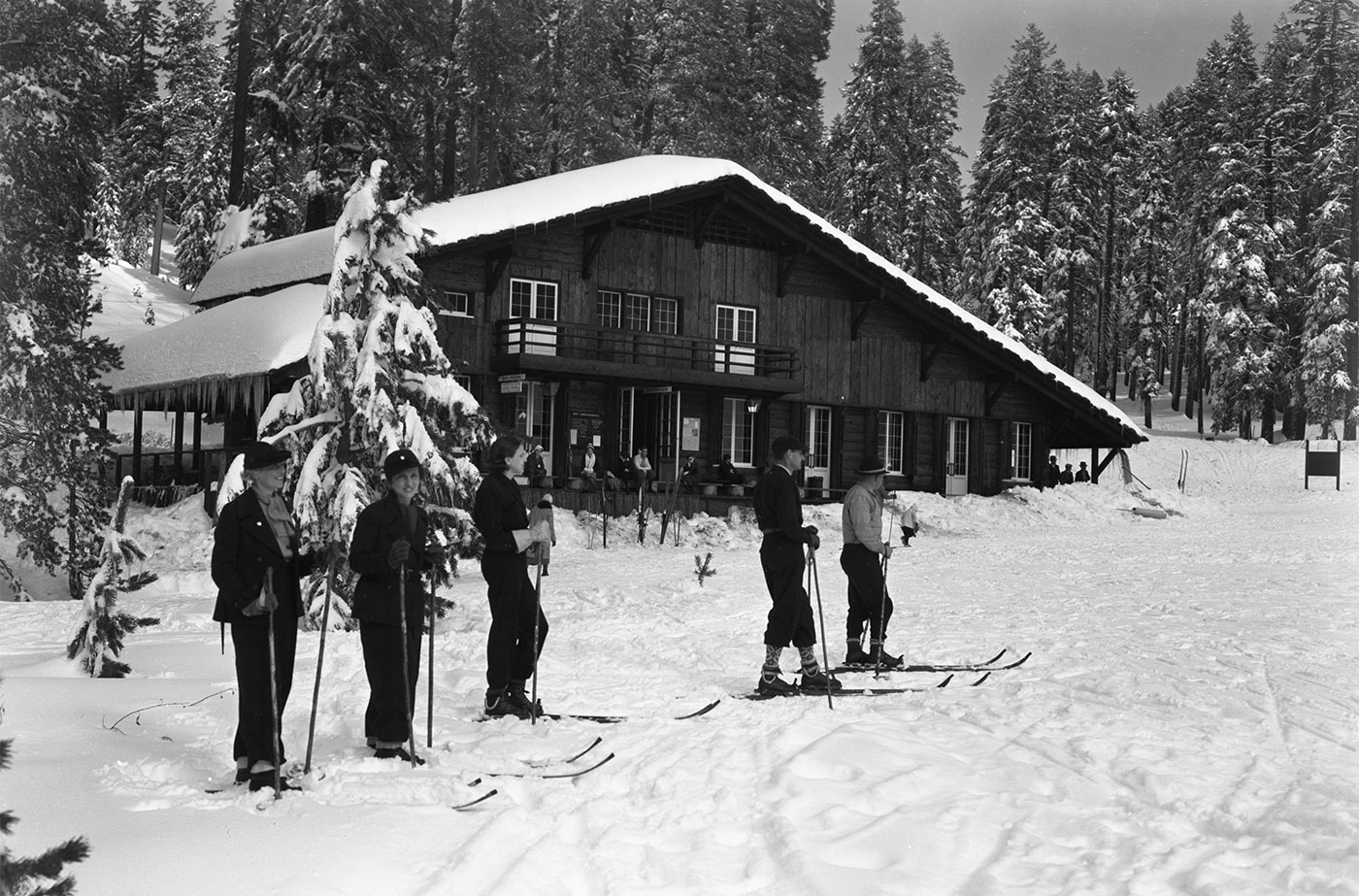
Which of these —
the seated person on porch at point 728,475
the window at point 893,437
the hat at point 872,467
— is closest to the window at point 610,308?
the seated person on porch at point 728,475

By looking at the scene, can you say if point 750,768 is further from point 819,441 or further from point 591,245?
point 819,441

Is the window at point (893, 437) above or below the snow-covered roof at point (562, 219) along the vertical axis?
below

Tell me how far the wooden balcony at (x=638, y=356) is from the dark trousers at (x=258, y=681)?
19.7 metres

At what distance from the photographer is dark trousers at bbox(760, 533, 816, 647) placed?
31.0 ft

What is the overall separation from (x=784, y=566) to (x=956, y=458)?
2640 centimetres

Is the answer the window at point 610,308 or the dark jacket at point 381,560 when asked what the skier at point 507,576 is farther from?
the window at point 610,308

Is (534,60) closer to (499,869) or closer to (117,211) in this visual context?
(117,211)

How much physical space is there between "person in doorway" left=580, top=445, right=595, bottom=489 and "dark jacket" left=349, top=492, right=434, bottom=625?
1933cm

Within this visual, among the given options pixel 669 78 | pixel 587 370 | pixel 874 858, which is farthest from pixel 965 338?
pixel 874 858

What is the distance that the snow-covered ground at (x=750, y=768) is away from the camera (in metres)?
5.36

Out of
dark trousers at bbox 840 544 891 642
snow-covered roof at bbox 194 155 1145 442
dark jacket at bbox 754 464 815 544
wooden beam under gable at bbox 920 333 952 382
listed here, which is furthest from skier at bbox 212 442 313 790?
wooden beam under gable at bbox 920 333 952 382

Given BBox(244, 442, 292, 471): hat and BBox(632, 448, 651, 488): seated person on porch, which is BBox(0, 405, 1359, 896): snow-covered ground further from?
BBox(632, 448, 651, 488): seated person on porch

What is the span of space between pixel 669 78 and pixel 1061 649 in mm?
37154

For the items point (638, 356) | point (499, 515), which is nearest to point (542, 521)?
point (499, 515)
